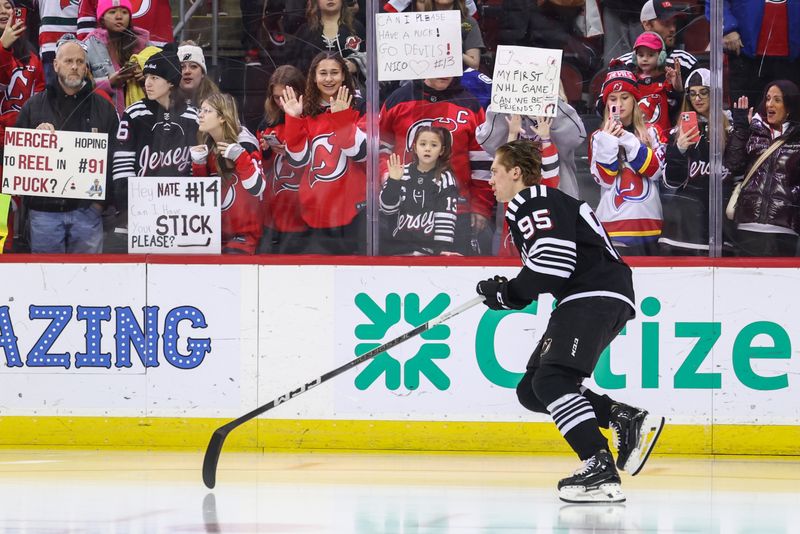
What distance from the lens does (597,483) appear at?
442cm

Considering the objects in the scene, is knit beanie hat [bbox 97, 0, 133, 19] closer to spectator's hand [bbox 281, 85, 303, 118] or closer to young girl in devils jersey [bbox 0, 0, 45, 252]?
young girl in devils jersey [bbox 0, 0, 45, 252]

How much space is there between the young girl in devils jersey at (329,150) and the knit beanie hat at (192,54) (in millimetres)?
455

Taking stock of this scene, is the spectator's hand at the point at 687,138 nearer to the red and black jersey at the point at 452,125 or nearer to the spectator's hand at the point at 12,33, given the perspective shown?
the red and black jersey at the point at 452,125

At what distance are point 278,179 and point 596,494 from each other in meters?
2.72

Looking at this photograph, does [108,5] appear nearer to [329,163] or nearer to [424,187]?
[329,163]

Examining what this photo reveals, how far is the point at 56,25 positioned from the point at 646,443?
3817mm

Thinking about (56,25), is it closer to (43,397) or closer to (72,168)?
(72,168)

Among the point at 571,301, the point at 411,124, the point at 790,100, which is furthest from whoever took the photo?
the point at 411,124

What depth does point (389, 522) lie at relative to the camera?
4074mm

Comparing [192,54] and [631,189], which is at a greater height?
[192,54]

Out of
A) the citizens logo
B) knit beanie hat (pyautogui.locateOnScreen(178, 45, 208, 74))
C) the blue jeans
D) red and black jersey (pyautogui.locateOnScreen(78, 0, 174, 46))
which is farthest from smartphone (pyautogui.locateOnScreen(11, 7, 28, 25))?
the citizens logo

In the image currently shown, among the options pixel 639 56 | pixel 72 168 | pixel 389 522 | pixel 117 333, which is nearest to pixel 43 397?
pixel 117 333

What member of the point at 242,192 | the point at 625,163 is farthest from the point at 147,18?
the point at 625,163

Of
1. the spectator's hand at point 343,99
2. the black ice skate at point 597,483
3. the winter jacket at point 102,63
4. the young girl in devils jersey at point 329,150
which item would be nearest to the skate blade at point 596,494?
the black ice skate at point 597,483
